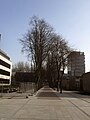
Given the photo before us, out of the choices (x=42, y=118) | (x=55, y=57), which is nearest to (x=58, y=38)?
(x=55, y=57)

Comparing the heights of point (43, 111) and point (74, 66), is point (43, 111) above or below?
below

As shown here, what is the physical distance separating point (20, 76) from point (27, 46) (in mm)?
90501

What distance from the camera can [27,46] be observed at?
59.6 meters

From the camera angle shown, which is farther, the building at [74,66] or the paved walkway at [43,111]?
the building at [74,66]

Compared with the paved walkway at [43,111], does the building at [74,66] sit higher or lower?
higher

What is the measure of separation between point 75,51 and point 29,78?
243 feet

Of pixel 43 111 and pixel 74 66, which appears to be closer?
pixel 43 111

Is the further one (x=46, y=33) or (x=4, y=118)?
(x=46, y=33)

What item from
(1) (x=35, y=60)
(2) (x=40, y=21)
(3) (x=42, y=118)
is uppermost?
(2) (x=40, y=21)

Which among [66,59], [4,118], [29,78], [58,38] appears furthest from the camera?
[29,78]

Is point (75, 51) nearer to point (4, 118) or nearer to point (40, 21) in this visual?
point (40, 21)

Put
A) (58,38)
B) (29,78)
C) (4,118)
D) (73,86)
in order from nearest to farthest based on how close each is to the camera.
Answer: (4,118) → (58,38) → (73,86) → (29,78)

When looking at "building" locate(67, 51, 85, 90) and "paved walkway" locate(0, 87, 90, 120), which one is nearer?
"paved walkway" locate(0, 87, 90, 120)

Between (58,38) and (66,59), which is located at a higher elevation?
(58,38)
